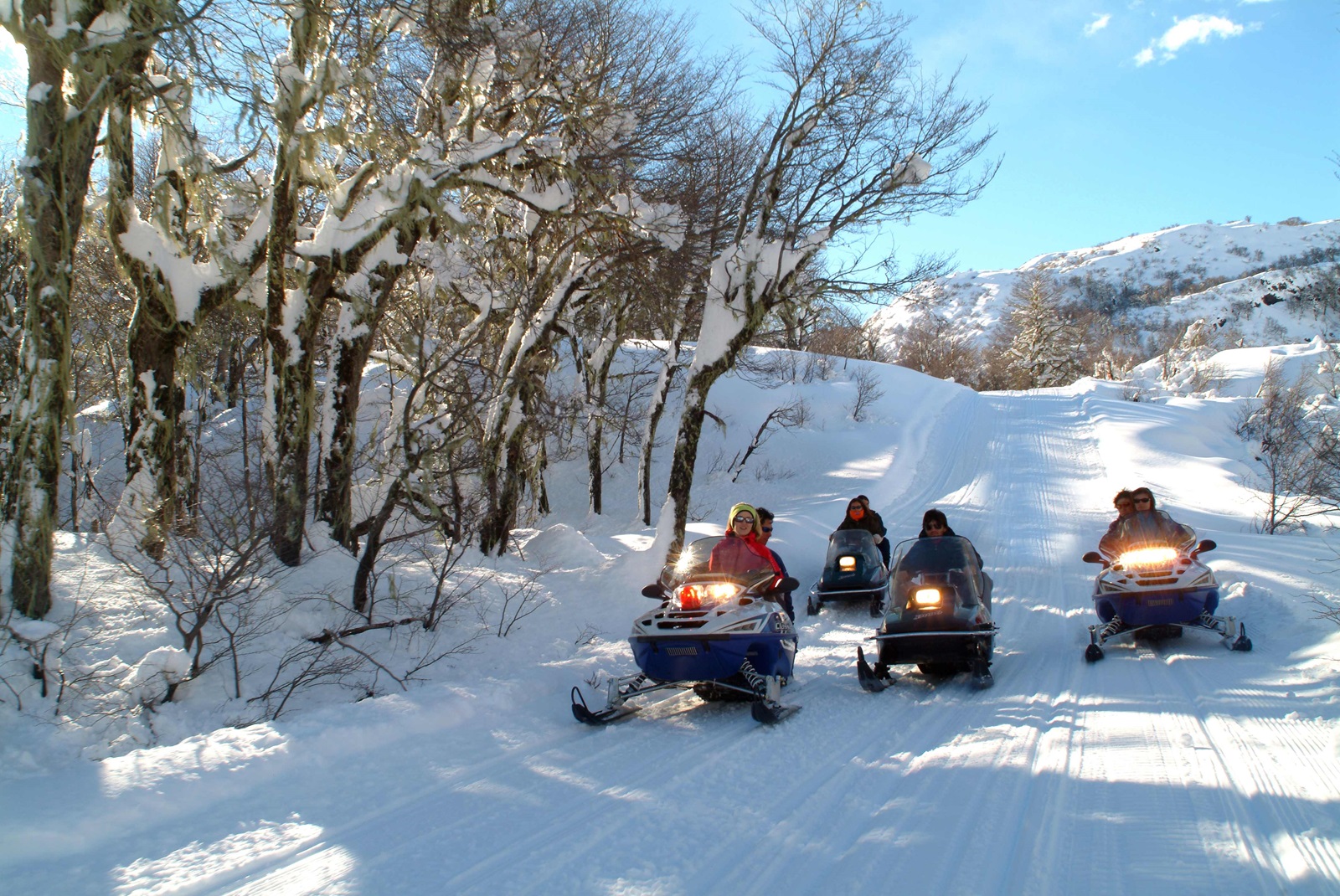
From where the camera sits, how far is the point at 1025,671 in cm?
769

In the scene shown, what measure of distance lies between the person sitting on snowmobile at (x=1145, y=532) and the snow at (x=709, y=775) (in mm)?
1032

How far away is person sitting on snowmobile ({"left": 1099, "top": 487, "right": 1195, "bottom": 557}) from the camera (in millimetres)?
8641

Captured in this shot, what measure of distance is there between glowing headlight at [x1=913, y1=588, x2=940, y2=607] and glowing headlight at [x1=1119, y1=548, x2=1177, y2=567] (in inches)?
92.3

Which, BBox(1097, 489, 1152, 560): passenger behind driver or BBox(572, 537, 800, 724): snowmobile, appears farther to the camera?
BBox(1097, 489, 1152, 560): passenger behind driver

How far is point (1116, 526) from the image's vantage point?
9.24 meters

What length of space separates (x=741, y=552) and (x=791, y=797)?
10.3 feet

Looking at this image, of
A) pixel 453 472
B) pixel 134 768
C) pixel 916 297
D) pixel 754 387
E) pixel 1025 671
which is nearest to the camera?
pixel 134 768

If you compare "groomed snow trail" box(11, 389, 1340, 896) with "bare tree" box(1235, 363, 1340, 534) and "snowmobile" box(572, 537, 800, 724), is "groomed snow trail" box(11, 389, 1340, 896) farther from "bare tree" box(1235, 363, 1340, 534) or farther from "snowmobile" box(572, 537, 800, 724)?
"bare tree" box(1235, 363, 1340, 534)

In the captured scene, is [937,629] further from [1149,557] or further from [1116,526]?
[1116,526]

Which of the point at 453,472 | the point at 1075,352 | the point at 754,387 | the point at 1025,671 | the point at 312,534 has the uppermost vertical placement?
the point at 1075,352

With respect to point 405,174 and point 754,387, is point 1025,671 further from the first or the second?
point 754,387

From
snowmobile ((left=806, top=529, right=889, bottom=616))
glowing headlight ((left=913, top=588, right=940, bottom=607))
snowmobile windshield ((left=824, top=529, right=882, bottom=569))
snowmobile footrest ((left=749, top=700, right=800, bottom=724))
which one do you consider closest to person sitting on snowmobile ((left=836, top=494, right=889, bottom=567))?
snowmobile windshield ((left=824, top=529, right=882, bottom=569))

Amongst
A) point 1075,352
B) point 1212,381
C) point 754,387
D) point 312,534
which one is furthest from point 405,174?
point 1075,352

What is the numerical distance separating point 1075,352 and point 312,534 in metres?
59.9
